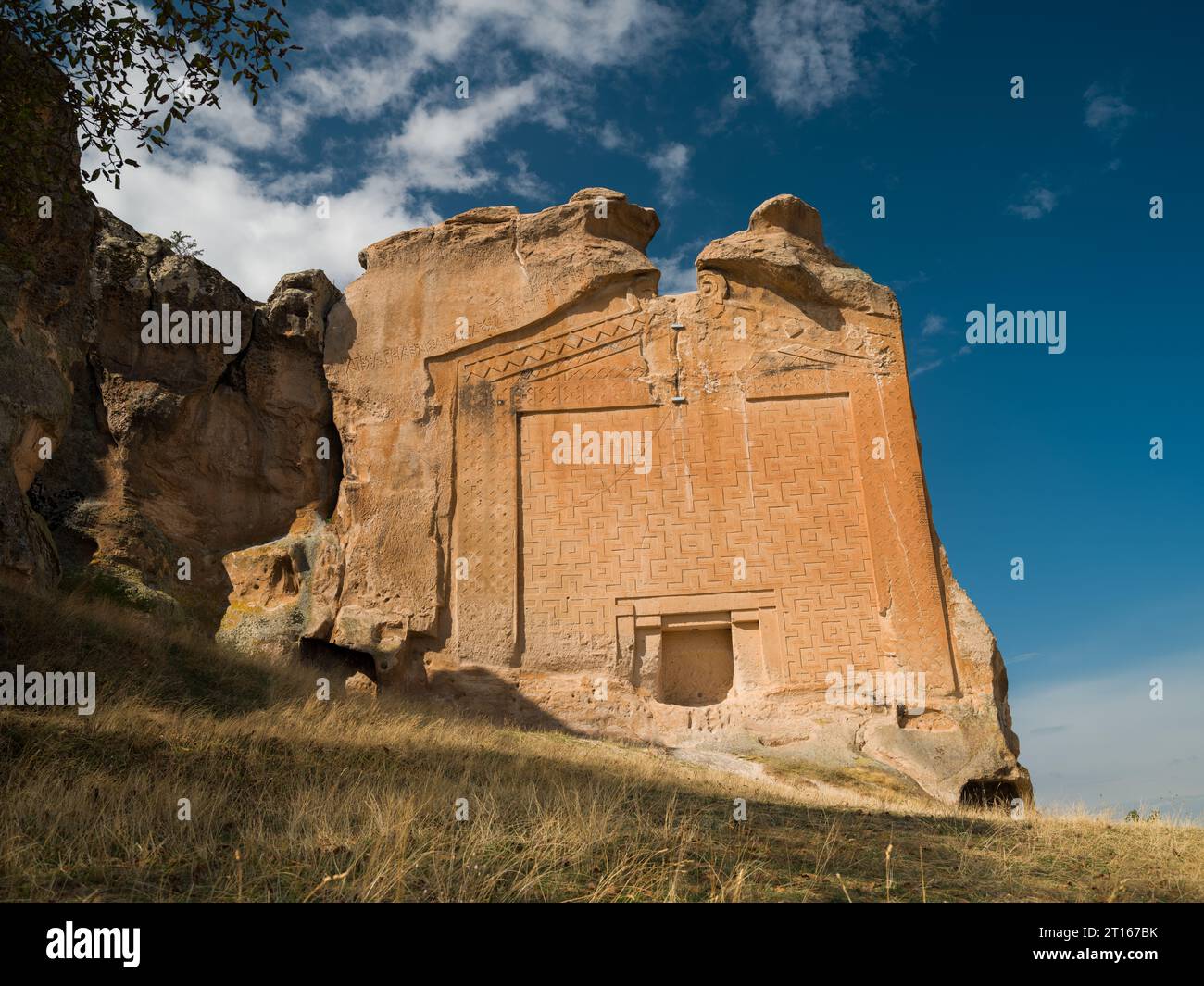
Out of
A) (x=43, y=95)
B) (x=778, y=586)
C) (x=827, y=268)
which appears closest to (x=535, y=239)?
(x=827, y=268)

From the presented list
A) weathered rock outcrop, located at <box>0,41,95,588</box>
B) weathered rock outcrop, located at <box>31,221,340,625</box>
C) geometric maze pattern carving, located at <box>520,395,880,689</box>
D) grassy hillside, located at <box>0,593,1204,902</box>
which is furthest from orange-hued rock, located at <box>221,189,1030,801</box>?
weathered rock outcrop, located at <box>0,41,95,588</box>

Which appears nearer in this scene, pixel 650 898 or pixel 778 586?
pixel 650 898

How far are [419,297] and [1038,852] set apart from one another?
10.2m

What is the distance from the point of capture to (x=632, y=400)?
12.3m

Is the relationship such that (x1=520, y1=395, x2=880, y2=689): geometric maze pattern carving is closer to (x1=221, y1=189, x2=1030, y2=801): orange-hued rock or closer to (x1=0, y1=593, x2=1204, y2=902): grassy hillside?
(x1=221, y1=189, x2=1030, y2=801): orange-hued rock

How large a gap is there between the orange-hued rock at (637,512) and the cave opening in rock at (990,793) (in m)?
0.05

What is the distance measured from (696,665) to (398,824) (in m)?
7.44

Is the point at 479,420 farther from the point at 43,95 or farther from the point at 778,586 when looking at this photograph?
the point at 43,95

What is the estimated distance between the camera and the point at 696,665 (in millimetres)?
11672

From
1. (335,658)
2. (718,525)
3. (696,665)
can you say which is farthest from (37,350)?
(696,665)

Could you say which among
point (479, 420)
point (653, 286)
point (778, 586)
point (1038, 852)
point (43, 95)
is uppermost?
point (653, 286)

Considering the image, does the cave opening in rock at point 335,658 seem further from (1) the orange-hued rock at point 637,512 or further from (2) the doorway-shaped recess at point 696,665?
(2) the doorway-shaped recess at point 696,665

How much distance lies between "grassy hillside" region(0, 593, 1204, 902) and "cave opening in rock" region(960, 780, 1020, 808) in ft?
7.13

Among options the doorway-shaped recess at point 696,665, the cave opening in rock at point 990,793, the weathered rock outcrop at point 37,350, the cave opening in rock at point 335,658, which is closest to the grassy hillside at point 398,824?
the weathered rock outcrop at point 37,350
